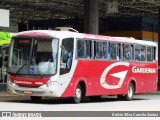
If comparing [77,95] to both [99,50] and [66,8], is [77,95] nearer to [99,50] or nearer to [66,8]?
[99,50]

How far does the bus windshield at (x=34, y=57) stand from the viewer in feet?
77.8

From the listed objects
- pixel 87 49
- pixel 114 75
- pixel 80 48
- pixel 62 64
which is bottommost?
pixel 114 75

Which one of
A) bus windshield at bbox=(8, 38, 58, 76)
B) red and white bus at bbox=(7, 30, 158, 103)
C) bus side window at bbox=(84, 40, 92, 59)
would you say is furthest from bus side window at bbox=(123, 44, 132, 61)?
bus windshield at bbox=(8, 38, 58, 76)

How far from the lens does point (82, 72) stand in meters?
25.3

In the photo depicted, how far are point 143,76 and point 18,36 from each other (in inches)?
379

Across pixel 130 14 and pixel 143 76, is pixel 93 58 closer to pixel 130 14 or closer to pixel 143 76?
pixel 143 76

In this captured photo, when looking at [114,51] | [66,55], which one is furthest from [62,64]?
[114,51]

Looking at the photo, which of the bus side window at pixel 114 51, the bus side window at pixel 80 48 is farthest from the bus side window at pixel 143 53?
the bus side window at pixel 80 48

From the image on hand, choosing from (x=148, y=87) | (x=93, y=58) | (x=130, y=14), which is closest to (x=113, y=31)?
(x=130, y=14)

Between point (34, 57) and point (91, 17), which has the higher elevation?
point (91, 17)

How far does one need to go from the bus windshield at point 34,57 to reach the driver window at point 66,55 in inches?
14.3

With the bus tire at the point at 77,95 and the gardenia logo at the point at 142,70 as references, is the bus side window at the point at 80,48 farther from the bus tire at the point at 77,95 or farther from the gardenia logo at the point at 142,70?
the gardenia logo at the point at 142,70

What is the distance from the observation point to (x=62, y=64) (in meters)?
24.0

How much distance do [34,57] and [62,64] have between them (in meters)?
1.24
